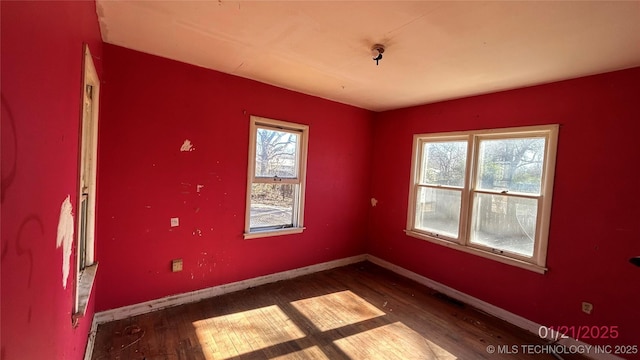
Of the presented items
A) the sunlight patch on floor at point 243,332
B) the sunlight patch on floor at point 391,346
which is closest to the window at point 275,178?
the sunlight patch on floor at point 243,332

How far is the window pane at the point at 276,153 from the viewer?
10.7ft

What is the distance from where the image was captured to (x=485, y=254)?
3039 millimetres

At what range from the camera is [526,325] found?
2.71 m

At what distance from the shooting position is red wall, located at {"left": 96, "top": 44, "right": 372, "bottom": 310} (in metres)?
2.38

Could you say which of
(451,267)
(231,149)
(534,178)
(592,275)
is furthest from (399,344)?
(231,149)

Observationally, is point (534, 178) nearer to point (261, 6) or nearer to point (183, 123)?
point (261, 6)

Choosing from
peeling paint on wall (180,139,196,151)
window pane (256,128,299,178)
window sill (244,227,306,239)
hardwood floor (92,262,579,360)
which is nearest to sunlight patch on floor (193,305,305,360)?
hardwood floor (92,262,579,360)

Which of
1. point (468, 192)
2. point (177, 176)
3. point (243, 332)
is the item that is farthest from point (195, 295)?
point (468, 192)

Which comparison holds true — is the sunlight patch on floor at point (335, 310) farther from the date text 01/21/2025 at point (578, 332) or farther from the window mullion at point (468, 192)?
the date text 01/21/2025 at point (578, 332)

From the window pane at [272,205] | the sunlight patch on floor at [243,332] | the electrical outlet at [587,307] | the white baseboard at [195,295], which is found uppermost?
the window pane at [272,205]

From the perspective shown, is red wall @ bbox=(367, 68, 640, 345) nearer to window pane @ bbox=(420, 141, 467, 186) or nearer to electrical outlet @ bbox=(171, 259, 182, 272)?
window pane @ bbox=(420, 141, 467, 186)

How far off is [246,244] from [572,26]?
3282 millimetres

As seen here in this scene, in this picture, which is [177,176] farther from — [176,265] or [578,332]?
[578,332]

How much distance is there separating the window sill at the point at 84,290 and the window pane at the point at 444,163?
3571 mm
